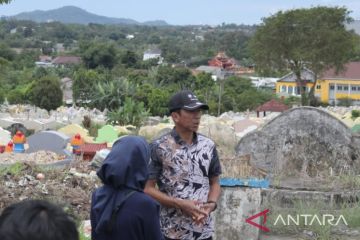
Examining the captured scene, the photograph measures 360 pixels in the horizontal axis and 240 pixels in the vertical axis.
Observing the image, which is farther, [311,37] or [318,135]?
[311,37]

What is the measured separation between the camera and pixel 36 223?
6.57ft

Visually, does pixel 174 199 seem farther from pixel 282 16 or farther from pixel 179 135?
pixel 282 16

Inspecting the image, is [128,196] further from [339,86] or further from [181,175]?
[339,86]

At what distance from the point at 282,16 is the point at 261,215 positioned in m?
37.0

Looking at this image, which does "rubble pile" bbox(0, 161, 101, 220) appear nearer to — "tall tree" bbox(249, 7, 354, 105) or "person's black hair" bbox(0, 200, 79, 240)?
"person's black hair" bbox(0, 200, 79, 240)

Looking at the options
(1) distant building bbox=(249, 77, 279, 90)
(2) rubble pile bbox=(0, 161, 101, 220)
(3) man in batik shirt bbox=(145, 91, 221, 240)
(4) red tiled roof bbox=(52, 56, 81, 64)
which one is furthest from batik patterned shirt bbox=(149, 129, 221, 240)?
(4) red tiled roof bbox=(52, 56, 81, 64)

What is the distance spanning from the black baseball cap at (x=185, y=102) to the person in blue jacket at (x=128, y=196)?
0.87m

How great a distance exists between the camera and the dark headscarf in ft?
10.5

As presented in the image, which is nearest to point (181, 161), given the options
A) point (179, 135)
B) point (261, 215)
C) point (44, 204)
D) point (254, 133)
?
point (179, 135)

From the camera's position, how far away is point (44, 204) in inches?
82.6

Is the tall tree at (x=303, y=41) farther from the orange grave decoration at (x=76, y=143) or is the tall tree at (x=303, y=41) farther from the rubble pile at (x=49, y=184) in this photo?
the rubble pile at (x=49, y=184)

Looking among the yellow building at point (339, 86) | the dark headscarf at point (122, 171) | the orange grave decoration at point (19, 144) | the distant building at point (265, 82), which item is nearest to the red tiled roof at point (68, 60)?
the distant building at point (265, 82)

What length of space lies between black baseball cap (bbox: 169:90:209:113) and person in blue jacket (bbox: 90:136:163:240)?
2.84 ft

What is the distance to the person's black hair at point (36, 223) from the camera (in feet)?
6.48
